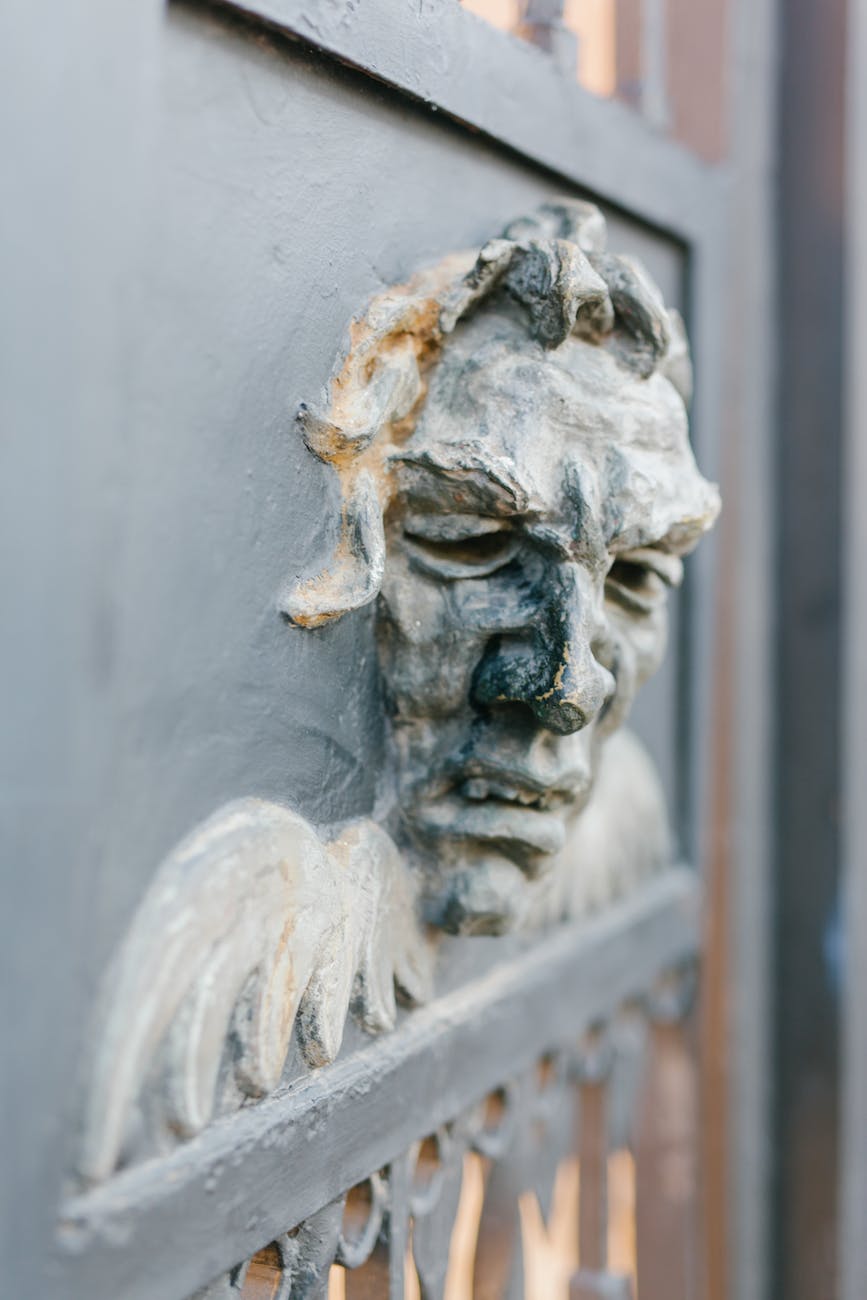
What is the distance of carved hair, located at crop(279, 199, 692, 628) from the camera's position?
0.57 metres

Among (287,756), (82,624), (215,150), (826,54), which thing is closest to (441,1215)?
(287,756)

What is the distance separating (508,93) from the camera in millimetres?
688

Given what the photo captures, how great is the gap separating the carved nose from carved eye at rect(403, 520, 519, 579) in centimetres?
4

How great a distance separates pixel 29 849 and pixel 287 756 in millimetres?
157

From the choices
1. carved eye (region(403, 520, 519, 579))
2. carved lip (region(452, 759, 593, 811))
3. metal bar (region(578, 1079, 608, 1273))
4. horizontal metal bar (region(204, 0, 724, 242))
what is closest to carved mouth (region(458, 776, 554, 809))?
carved lip (region(452, 759, 593, 811))

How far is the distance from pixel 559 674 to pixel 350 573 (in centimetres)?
11

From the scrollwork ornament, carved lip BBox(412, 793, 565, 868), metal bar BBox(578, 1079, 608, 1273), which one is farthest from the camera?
metal bar BBox(578, 1079, 608, 1273)

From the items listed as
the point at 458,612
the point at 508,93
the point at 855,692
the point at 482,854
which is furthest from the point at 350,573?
the point at 855,692

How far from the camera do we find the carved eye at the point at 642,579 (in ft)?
2.20

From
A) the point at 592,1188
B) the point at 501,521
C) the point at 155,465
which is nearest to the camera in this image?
the point at 155,465

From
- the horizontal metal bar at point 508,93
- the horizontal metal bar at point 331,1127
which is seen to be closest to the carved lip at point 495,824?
the horizontal metal bar at point 331,1127

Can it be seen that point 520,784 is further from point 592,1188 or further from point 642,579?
point 592,1188

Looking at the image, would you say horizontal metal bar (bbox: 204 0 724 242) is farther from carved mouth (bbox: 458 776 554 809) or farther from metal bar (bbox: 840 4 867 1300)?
carved mouth (bbox: 458 776 554 809)

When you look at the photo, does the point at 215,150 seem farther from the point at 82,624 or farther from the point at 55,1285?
the point at 55,1285
